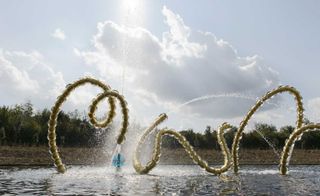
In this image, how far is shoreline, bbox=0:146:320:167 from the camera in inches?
2504

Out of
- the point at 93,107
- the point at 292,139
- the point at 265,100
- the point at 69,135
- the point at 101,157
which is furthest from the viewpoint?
the point at 69,135

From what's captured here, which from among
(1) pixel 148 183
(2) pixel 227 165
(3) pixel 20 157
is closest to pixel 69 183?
(1) pixel 148 183

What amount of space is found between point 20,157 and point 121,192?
147ft

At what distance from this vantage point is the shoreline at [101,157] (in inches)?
2504

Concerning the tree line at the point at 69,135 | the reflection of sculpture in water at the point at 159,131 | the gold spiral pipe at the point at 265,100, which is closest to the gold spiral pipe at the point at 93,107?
the reflection of sculpture in water at the point at 159,131

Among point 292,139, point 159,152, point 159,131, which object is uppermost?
point 159,131

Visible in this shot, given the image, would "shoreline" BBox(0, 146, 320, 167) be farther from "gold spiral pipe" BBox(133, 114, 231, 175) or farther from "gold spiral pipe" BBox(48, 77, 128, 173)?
"gold spiral pipe" BBox(48, 77, 128, 173)

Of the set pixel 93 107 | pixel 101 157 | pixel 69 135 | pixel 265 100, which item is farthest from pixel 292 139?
pixel 69 135

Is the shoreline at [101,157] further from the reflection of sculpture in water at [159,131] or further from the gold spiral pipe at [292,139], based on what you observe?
the gold spiral pipe at [292,139]

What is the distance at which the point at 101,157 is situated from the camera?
78688mm

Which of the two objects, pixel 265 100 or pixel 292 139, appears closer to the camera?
pixel 292 139

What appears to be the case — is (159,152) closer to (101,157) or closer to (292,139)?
(292,139)

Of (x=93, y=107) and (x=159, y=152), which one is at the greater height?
(x=93, y=107)

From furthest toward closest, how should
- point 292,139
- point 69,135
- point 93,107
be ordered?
1. point 69,135
2. point 292,139
3. point 93,107
